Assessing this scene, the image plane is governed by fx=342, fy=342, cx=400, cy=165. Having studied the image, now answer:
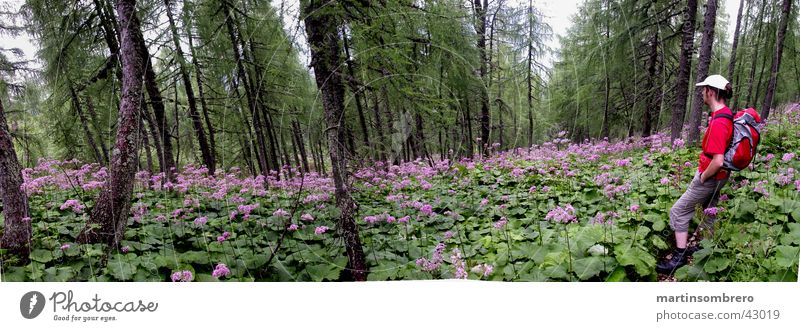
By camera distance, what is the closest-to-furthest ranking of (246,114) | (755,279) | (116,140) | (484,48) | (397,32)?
(755,279) < (116,140) < (397,32) < (484,48) < (246,114)

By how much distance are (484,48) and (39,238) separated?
8.51 feet

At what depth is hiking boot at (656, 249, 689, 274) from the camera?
1.56m

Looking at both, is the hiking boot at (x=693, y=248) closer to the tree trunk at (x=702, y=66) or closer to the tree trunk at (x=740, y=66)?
the tree trunk at (x=702, y=66)

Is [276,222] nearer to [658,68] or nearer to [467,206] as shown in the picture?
[467,206]

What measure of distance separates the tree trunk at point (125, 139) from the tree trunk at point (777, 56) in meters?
3.33

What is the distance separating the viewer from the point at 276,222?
1737 millimetres

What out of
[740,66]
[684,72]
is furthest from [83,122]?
[684,72]

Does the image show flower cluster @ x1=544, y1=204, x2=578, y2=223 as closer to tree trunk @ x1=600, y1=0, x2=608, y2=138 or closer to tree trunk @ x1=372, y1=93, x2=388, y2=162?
tree trunk @ x1=600, y1=0, x2=608, y2=138

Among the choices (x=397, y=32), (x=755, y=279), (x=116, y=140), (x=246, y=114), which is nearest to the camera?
(x=755, y=279)

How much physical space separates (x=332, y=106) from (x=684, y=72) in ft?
8.76

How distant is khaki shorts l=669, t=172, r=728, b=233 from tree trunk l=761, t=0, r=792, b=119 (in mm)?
642

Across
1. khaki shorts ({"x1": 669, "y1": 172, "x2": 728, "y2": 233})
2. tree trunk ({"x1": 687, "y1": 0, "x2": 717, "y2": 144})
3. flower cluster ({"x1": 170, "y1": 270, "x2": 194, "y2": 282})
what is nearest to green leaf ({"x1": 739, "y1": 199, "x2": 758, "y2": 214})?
khaki shorts ({"x1": 669, "y1": 172, "x2": 728, "y2": 233})
